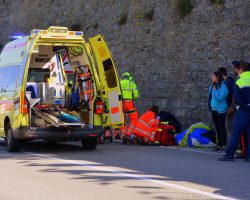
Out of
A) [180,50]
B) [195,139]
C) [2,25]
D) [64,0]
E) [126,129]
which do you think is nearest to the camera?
[195,139]

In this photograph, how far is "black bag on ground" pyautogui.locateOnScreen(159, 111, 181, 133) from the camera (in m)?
15.2

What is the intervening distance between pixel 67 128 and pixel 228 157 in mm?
3338

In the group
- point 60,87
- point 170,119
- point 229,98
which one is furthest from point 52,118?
point 170,119

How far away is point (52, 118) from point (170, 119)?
202 inches

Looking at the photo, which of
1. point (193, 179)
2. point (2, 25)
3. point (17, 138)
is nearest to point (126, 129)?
point (17, 138)

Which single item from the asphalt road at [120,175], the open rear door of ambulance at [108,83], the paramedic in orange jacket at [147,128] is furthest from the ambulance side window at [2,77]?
the paramedic in orange jacket at [147,128]

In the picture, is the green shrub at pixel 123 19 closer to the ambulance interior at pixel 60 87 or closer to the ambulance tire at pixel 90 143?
the ambulance interior at pixel 60 87

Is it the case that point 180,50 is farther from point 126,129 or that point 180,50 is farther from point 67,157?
point 67,157

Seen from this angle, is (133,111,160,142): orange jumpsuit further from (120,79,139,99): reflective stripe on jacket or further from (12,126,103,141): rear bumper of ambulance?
(12,126,103,141): rear bumper of ambulance

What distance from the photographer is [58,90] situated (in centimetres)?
1309

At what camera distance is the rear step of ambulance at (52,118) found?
11172 millimetres

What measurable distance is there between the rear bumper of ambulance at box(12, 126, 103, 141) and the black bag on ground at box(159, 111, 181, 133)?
4203 mm

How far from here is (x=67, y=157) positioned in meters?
10.5

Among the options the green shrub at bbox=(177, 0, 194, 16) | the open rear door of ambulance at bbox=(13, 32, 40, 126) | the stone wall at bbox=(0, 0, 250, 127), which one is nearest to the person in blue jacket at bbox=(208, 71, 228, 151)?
the stone wall at bbox=(0, 0, 250, 127)
